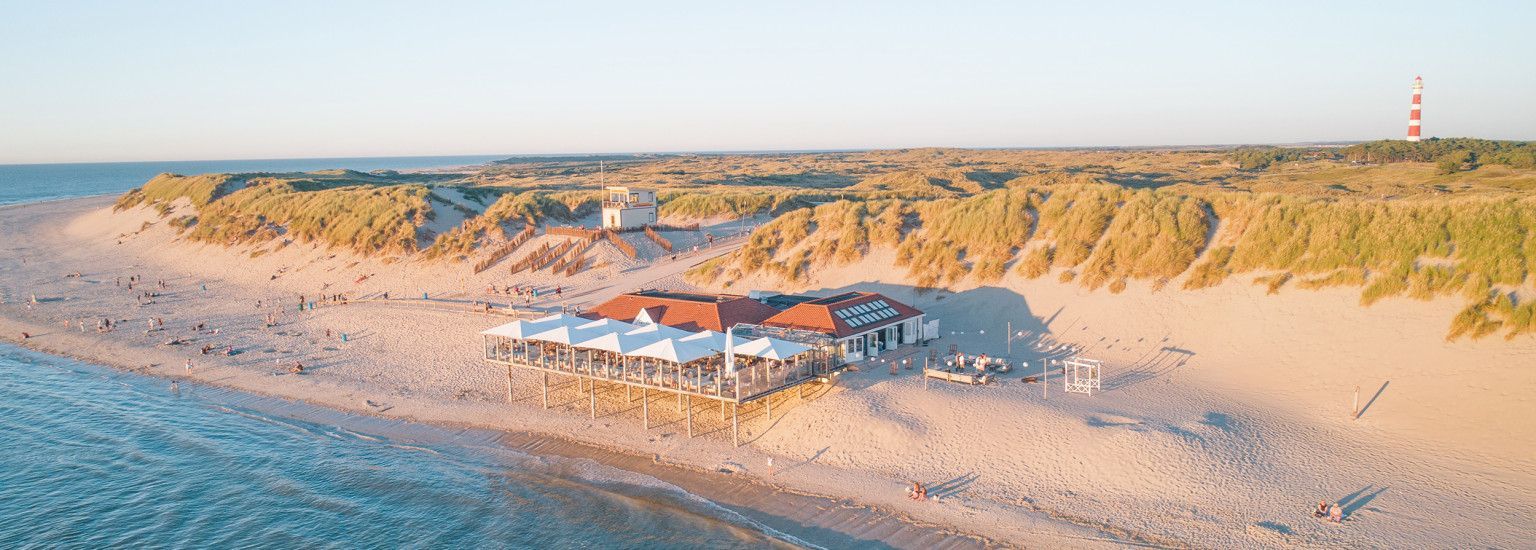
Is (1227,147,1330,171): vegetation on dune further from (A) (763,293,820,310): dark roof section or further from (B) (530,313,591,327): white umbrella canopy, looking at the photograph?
(B) (530,313,591,327): white umbrella canopy

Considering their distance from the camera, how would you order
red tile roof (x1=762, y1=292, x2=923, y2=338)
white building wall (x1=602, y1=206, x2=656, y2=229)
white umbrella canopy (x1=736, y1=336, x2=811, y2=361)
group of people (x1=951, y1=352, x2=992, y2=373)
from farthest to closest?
white building wall (x1=602, y1=206, x2=656, y2=229), red tile roof (x1=762, y1=292, x2=923, y2=338), group of people (x1=951, y1=352, x2=992, y2=373), white umbrella canopy (x1=736, y1=336, x2=811, y2=361)

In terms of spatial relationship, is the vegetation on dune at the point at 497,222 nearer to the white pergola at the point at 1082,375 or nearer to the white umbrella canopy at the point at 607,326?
the white umbrella canopy at the point at 607,326

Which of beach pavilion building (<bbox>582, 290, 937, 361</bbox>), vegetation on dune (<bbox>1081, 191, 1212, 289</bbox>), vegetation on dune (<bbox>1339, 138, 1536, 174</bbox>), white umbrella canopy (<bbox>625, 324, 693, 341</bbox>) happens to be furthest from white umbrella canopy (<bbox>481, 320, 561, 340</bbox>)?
vegetation on dune (<bbox>1339, 138, 1536, 174</bbox>)

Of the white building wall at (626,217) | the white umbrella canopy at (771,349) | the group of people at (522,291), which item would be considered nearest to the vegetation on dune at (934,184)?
the white building wall at (626,217)

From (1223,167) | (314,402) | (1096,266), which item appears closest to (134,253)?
(314,402)

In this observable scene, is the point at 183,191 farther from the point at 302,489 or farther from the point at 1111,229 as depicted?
the point at 1111,229

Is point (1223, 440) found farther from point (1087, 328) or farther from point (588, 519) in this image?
point (588, 519)
